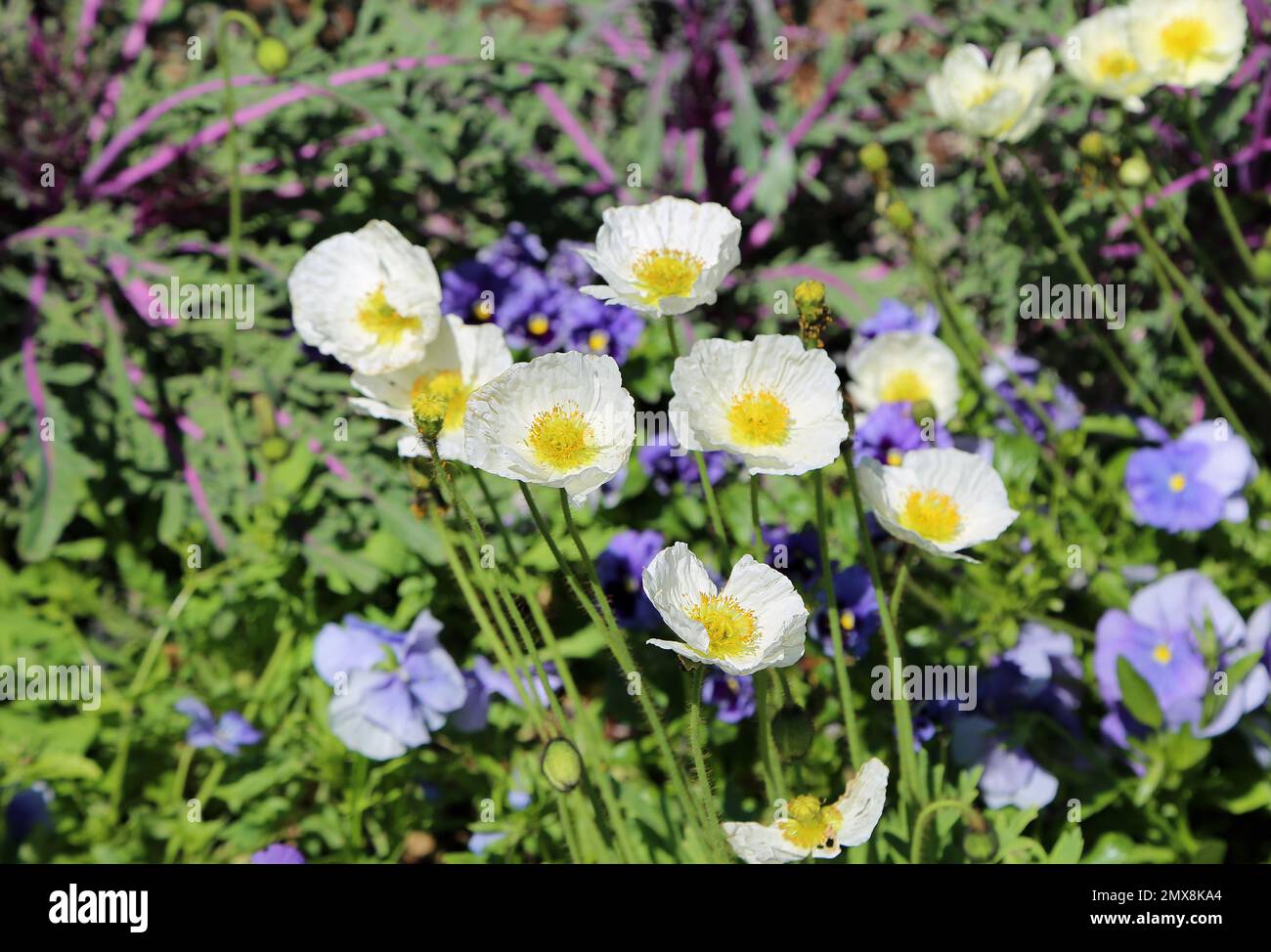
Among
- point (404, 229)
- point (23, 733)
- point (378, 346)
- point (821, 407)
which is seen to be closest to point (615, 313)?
point (404, 229)

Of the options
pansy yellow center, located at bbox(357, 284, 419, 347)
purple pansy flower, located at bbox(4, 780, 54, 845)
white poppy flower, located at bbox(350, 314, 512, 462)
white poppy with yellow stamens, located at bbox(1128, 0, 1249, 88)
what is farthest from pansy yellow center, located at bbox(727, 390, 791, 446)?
purple pansy flower, located at bbox(4, 780, 54, 845)

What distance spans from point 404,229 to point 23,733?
1166 millimetres

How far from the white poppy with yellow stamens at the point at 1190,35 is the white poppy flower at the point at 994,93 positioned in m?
0.17

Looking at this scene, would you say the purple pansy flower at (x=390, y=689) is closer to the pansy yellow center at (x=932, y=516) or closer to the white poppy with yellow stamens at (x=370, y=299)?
the white poppy with yellow stamens at (x=370, y=299)

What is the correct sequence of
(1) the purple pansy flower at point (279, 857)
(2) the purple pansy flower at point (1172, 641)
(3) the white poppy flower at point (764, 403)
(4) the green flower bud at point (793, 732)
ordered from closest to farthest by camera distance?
(3) the white poppy flower at point (764, 403)
(4) the green flower bud at point (793, 732)
(1) the purple pansy flower at point (279, 857)
(2) the purple pansy flower at point (1172, 641)

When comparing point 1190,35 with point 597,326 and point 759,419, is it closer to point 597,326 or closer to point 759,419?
point 597,326

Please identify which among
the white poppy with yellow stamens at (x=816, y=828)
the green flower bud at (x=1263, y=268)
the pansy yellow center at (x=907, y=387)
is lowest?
the white poppy with yellow stamens at (x=816, y=828)

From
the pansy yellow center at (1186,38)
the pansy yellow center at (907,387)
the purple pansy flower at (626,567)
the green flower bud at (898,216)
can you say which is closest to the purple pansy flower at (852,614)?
the purple pansy flower at (626,567)

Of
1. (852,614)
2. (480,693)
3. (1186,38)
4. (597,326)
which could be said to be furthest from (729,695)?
(1186,38)

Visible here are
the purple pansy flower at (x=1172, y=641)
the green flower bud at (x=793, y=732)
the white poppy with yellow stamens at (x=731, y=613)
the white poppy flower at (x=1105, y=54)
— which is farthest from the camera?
the white poppy flower at (x=1105, y=54)

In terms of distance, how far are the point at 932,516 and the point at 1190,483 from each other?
0.79m

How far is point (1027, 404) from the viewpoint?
2.05 metres

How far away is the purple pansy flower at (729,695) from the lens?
5.39 feet

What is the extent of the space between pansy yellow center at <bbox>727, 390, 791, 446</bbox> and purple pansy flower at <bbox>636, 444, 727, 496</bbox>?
74 centimetres
